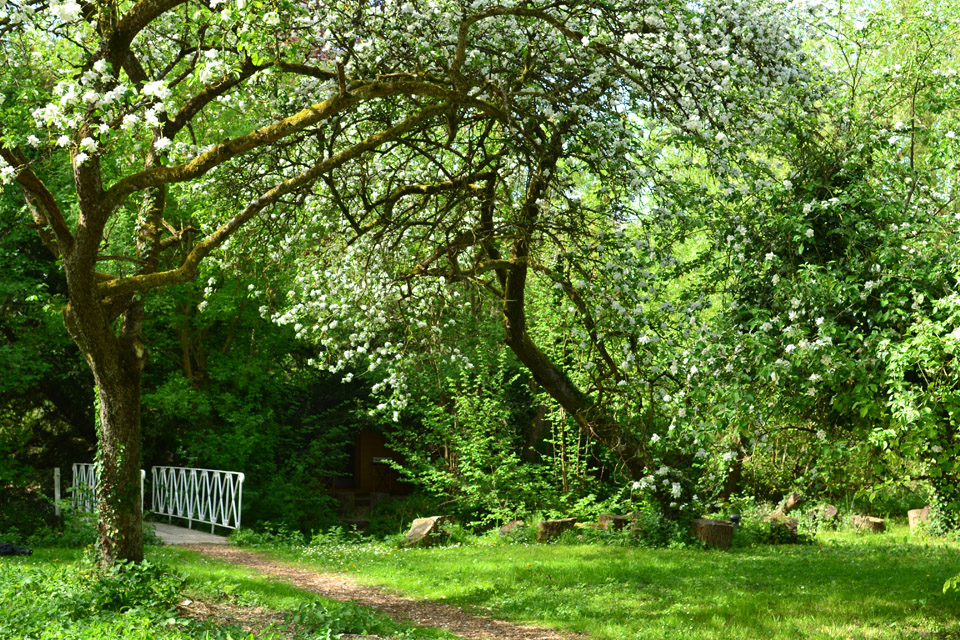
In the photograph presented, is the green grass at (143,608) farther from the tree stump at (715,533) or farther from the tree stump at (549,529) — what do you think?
the tree stump at (715,533)

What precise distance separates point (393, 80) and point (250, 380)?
1152 centimetres

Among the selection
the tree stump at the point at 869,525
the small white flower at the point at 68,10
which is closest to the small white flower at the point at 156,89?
the small white flower at the point at 68,10

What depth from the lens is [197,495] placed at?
47.2 ft

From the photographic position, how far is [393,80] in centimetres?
629

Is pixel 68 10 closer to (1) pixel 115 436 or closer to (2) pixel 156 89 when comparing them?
(2) pixel 156 89

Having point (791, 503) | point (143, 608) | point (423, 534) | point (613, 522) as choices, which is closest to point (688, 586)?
point (613, 522)

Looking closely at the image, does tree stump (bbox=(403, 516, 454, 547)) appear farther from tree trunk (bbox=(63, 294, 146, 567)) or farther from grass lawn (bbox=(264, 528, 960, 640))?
tree trunk (bbox=(63, 294, 146, 567))

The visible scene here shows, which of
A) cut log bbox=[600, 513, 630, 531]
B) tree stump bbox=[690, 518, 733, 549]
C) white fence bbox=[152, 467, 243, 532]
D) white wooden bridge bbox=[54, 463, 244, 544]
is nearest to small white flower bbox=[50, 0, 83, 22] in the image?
white wooden bridge bbox=[54, 463, 244, 544]

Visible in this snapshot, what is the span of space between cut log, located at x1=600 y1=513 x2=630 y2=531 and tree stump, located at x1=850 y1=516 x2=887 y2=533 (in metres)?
5.20

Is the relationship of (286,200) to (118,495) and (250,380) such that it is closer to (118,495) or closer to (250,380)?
(118,495)

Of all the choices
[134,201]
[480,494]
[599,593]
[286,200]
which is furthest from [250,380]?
[599,593]

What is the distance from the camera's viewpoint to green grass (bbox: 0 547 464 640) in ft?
17.5

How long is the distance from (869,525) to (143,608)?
42.5 feet

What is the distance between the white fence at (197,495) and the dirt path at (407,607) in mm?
3157
